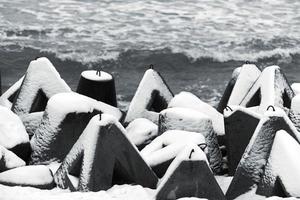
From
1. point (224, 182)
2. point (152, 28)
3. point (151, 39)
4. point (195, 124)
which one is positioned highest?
point (195, 124)

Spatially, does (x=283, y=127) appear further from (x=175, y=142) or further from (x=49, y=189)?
(x=49, y=189)

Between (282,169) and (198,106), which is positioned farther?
(198,106)

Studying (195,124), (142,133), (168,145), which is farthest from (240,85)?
(168,145)

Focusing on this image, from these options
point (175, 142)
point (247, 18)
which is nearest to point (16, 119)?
point (175, 142)

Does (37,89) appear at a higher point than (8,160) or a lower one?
higher

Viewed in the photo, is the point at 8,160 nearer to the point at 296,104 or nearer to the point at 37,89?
the point at 37,89

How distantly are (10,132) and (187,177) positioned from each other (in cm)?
146

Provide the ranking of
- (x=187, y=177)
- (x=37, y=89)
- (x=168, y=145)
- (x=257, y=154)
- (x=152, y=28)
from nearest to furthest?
(x=187, y=177)
(x=257, y=154)
(x=168, y=145)
(x=37, y=89)
(x=152, y=28)

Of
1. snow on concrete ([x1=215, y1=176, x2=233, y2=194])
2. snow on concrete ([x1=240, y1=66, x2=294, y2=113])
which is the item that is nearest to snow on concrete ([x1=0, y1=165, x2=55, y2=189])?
snow on concrete ([x1=215, y1=176, x2=233, y2=194])

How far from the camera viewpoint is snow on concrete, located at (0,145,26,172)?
3.98m

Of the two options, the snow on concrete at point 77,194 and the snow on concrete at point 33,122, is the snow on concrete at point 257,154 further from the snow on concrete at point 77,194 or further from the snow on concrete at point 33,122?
the snow on concrete at point 33,122

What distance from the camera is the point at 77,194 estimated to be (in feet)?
11.6

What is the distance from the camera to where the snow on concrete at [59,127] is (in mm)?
4332

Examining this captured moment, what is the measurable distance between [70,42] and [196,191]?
307 inches
